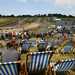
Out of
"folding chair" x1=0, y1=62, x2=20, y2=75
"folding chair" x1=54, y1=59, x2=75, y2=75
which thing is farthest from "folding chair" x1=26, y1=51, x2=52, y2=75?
"folding chair" x1=0, y1=62, x2=20, y2=75

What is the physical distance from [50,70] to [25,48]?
24.3 feet

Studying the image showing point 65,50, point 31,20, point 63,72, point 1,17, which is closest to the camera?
point 63,72

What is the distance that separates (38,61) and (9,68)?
2.46 ft

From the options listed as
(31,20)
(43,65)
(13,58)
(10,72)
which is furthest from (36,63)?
(31,20)

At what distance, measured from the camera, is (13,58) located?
8.02 meters

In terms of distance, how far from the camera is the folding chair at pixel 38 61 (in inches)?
241

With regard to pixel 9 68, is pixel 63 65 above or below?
below

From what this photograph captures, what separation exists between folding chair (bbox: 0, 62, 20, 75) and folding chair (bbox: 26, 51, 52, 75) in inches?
16.4

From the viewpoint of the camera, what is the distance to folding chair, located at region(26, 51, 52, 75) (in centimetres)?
611

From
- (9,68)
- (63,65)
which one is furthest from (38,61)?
(9,68)

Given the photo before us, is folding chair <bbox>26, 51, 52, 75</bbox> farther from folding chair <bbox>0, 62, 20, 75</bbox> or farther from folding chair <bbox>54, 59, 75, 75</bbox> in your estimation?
folding chair <bbox>0, 62, 20, 75</bbox>

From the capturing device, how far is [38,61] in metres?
6.21

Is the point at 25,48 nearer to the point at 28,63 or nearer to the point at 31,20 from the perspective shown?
the point at 28,63

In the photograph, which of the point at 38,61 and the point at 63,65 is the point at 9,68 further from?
the point at 63,65
